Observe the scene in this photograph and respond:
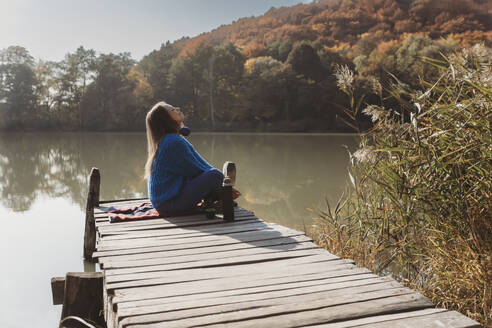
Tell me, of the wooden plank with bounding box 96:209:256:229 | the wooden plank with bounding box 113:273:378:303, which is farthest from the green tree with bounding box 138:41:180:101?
the wooden plank with bounding box 113:273:378:303

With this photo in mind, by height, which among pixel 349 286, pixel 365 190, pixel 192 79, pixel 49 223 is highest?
pixel 192 79

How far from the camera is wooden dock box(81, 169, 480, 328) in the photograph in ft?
5.33

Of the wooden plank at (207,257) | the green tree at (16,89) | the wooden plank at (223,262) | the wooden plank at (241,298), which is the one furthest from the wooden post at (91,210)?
the green tree at (16,89)

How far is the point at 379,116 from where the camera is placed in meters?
3.01

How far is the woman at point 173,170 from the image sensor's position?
3.35 metres

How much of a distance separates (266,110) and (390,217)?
2551 centimetres

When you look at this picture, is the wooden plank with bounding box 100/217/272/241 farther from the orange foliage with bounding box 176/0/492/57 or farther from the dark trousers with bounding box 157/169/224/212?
the orange foliage with bounding box 176/0/492/57

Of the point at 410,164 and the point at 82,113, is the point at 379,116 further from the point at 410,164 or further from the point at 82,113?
the point at 82,113

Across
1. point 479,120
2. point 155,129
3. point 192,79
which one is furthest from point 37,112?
point 479,120

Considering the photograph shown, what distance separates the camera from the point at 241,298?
1.80 meters

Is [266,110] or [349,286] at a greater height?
[266,110]

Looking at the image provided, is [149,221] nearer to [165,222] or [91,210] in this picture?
[165,222]

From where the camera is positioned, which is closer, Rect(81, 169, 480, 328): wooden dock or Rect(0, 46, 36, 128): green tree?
Rect(81, 169, 480, 328): wooden dock

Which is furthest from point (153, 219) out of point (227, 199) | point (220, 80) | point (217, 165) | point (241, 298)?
point (220, 80)
